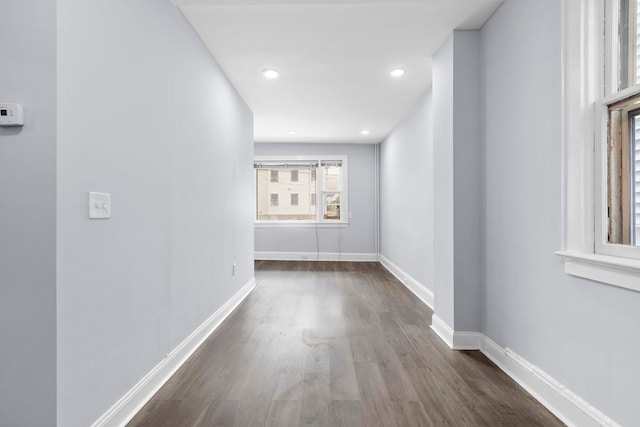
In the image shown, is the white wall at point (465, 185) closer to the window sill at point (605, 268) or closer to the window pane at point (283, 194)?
the window sill at point (605, 268)

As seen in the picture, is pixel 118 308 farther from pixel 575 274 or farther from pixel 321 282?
pixel 321 282

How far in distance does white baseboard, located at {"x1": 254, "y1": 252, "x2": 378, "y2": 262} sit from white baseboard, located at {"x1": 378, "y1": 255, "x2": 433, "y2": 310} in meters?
0.72

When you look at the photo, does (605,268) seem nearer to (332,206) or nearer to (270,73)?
(270,73)

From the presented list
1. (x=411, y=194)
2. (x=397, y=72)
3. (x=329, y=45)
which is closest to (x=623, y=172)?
(x=329, y=45)

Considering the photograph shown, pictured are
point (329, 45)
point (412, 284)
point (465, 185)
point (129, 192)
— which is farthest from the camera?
point (412, 284)

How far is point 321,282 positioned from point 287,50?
310cm

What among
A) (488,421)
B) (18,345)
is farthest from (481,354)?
(18,345)

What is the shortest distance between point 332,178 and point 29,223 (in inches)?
236

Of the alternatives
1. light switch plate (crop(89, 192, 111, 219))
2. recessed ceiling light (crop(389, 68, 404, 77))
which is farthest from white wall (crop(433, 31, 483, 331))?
light switch plate (crop(89, 192, 111, 219))

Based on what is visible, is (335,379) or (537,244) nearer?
(537,244)

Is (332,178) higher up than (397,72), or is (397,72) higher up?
(397,72)

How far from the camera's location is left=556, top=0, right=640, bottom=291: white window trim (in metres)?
1.55

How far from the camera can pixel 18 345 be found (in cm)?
123

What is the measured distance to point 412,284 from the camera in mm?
4395
